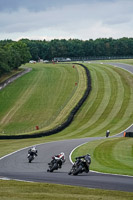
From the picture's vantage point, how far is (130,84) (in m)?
100

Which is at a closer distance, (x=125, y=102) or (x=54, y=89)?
(x=125, y=102)

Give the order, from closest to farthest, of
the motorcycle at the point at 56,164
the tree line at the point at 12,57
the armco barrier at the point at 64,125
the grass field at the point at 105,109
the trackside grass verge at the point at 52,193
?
1. the trackside grass verge at the point at 52,193
2. the motorcycle at the point at 56,164
3. the armco barrier at the point at 64,125
4. the grass field at the point at 105,109
5. the tree line at the point at 12,57

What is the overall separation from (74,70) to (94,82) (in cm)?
2588

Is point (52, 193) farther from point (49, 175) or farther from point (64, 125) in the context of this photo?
point (64, 125)

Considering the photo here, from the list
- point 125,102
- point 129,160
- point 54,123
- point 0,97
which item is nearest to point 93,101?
point 125,102

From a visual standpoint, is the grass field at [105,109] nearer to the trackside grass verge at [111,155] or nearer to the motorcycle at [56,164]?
the trackside grass verge at [111,155]

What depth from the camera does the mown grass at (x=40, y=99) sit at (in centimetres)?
8012

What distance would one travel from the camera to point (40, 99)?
323 ft

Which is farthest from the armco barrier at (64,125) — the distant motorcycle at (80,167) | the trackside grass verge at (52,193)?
the trackside grass verge at (52,193)

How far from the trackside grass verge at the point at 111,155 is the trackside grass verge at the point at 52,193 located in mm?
5661

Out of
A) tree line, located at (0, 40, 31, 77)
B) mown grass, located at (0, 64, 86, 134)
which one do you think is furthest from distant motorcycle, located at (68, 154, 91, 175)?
tree line, located at (0, 40, 31, 77)

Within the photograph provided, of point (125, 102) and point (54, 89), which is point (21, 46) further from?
point (125, 102)

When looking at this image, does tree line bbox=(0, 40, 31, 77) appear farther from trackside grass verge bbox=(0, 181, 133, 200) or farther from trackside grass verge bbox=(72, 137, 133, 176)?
trackside grass verge bbox=(0, 181, 133, 200)

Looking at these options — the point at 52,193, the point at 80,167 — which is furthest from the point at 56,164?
the point at 52,193
